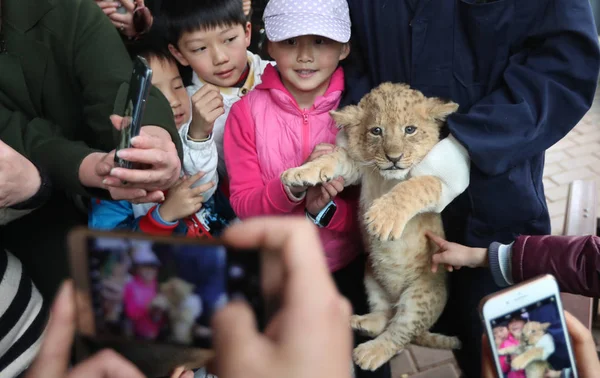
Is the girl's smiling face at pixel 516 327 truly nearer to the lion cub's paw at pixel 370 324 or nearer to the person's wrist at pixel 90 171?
the lion cub's paw at pixel 370 324

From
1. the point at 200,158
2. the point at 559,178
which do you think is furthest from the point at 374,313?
the point at 559,178

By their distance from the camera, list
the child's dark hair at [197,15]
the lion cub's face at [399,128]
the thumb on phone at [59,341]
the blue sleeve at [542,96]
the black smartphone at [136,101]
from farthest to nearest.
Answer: the child's dark hair at [197,15] < the lion cub's face at [399,128] < the blue sleeve at [542,96] < the black smartphone at [136,101] < the thumb on phone at [59,341]

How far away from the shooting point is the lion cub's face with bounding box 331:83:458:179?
107cm

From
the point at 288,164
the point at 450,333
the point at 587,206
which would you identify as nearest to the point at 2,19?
the point at 288,164

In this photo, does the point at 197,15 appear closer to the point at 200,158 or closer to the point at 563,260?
the point at 200,158

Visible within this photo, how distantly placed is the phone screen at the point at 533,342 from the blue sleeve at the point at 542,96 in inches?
12.0

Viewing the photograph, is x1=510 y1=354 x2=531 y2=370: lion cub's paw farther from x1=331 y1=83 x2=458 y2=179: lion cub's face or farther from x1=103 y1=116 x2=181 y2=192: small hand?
x1=103 y1=116 x2=181 y2=192: small hand

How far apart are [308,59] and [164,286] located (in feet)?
2.74

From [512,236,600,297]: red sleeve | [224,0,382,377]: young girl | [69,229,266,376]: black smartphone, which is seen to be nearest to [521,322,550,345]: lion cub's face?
[512,236,600,297]: red sleeve

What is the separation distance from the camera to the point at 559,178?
9.69 ft

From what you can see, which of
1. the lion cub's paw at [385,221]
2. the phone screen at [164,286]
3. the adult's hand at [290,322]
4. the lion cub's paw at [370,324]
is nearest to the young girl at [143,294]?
the phone screen at [164,286]

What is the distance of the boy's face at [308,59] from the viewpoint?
4.04 feet

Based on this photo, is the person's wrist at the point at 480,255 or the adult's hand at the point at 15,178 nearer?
the adult's hand at the point at 15,178

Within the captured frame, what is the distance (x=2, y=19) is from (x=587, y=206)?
183 centimetres
